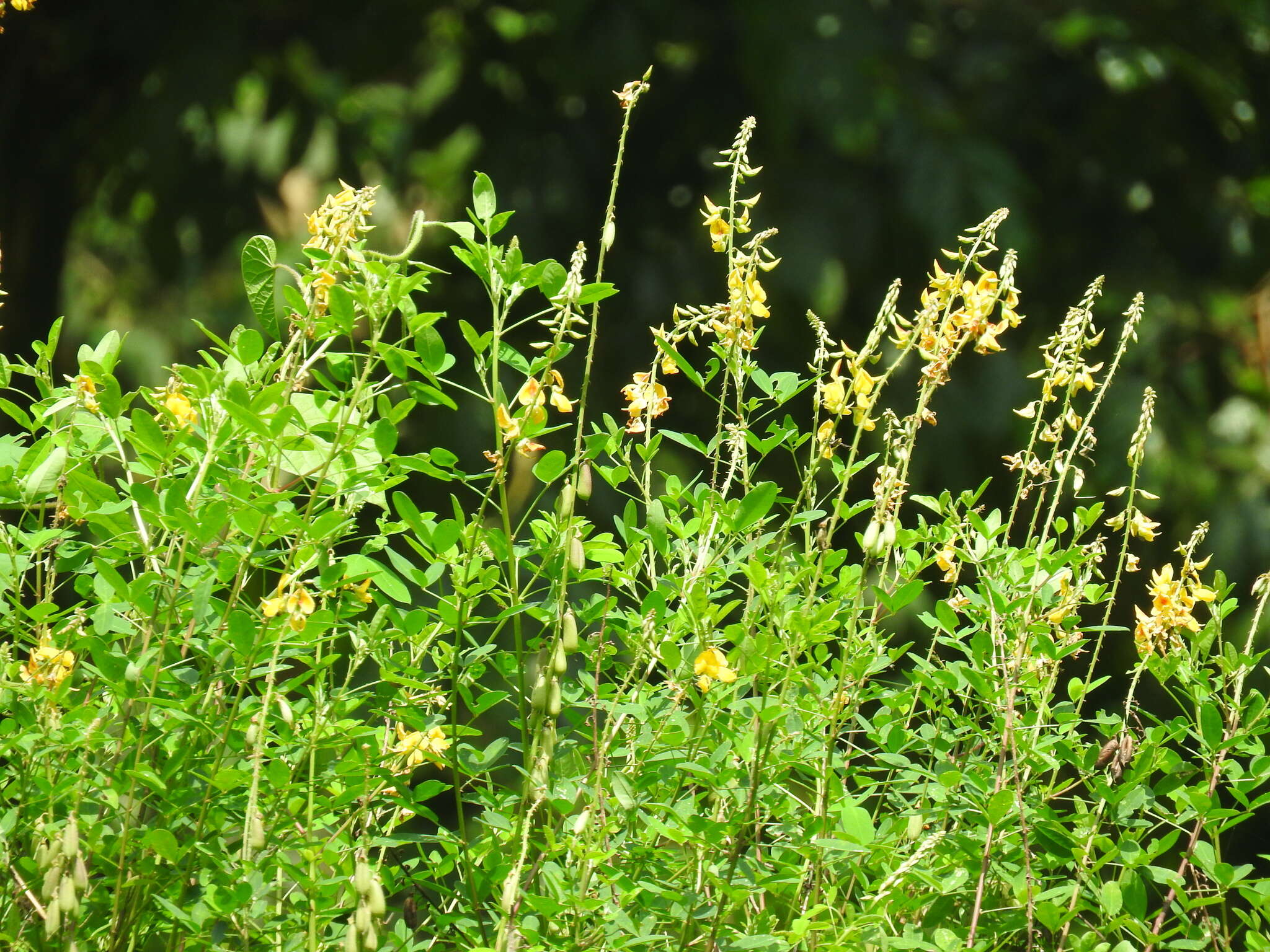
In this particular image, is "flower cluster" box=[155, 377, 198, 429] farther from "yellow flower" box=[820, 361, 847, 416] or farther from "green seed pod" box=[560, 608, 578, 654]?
"yellow flower" box=[820, 361, 847, 416]

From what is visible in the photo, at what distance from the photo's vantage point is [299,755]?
67cm

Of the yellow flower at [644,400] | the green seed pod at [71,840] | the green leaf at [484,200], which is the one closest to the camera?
the green seed pod at [71,840]

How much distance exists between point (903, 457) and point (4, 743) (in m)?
0.47

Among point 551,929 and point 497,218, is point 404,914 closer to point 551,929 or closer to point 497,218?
point 551,929

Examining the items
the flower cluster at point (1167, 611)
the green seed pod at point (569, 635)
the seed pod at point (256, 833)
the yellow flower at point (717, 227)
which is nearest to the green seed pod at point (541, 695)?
the green seed pod at point (569, 635)

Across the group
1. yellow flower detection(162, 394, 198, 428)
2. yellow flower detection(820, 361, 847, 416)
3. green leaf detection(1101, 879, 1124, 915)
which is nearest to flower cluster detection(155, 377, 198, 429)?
yellow flower detection(162, 394, 198, 428)

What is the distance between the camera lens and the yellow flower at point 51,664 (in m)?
0.65

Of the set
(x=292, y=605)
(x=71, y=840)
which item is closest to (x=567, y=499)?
(x=292, y=605)

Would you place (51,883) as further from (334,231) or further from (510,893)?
(334,231)

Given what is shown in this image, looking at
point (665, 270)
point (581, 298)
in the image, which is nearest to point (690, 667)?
point (581, 298)

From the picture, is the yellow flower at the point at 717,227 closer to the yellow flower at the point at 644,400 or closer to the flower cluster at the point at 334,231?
the yellow flower at the point at 644,400

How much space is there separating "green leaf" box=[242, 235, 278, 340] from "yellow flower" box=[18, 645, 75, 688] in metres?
0.20

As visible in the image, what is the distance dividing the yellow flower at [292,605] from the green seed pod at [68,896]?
0.14 metres

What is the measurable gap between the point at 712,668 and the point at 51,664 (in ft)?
1.14
